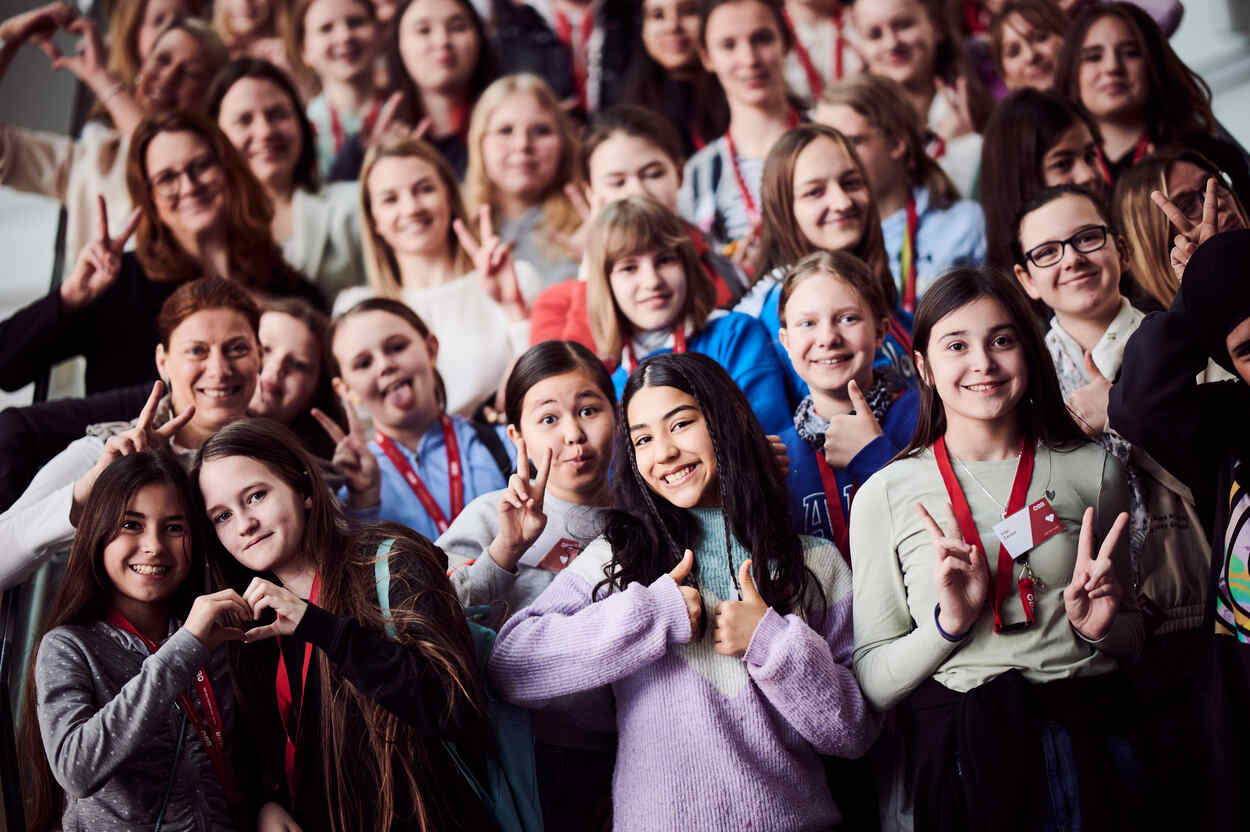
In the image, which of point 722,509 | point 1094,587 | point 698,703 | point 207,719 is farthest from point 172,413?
point 1094,587

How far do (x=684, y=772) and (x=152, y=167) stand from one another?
9.82ft

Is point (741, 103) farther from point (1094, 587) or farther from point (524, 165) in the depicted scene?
point (1094, 587)

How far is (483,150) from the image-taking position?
4766 mm

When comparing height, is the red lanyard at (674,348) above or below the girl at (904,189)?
below

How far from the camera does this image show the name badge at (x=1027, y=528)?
2.46 meters

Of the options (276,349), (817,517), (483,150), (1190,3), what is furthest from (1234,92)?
(276,349)

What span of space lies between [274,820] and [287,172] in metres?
3.09

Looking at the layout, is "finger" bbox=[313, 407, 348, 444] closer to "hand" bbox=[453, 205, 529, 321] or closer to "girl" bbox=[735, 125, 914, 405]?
"hand" bbox=[453, 205, 529, 321]

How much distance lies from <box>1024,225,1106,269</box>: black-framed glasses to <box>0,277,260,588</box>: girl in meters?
2.25

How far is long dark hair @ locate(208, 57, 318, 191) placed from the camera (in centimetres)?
486

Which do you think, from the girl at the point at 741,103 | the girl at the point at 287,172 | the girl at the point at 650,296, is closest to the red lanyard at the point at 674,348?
the girl at the point at 650,296

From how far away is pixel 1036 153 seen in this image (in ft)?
12.6

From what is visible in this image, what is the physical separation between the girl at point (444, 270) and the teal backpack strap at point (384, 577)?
1.48 meters

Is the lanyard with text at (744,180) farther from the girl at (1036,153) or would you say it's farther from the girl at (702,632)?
the girl at (702,632)
